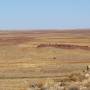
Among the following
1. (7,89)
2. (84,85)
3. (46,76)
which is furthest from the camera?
(46,76)

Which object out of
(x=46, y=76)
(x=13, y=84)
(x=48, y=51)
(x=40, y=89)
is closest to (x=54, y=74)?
(x=46, y=76)

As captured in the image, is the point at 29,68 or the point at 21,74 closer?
the point at 21,74

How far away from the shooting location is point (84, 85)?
20875mm

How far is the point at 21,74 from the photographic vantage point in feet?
104

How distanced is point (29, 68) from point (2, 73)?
403 cm

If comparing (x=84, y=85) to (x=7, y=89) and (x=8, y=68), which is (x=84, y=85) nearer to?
(x=7, y=89)

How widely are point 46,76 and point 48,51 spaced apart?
2407cm

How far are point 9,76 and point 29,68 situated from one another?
18.2ft

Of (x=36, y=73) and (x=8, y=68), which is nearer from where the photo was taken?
(x=36, y=73)

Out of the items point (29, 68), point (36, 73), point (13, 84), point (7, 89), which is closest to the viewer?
point (7, 89)

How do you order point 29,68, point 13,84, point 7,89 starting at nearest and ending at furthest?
point 7,89
point 13,84
point 29,68

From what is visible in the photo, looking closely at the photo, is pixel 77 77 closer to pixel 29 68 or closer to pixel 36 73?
pixel 36 73

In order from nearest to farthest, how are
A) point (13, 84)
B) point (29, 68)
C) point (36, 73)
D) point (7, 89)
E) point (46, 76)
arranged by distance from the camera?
point (7, 89), point (13, 84), point (46, 76), point (36, 73), point (29, 68)

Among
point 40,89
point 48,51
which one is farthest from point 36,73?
point 48,51
